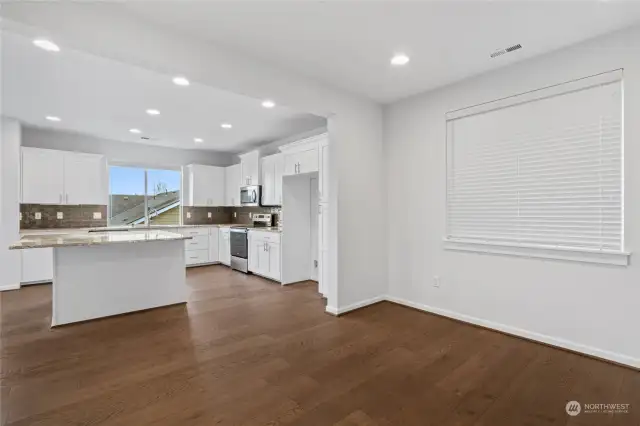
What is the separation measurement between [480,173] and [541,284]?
126 centimetres

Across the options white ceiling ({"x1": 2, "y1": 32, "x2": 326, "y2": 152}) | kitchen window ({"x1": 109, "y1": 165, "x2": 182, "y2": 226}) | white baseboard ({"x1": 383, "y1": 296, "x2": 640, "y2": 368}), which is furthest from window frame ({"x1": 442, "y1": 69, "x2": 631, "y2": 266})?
kitchen window ({"x1": 109, "y1": 165, "x2": 182, "y2": 226})

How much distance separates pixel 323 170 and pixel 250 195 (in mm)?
2508

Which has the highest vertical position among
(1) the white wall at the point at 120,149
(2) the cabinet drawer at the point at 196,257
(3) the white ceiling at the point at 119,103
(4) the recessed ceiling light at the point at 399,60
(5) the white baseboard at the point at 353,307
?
(4) the recessed ceiling light at the point at 399,60

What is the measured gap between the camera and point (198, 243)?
7070 mm

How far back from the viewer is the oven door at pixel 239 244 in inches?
251

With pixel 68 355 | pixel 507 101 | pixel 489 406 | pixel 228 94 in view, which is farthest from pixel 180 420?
pixel 507 101

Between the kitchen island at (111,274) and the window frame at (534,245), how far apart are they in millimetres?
3529

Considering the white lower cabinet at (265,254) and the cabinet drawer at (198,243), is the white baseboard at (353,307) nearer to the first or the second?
the white lower cabinet at (265,254)

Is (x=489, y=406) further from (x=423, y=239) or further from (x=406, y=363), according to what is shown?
(x=423, y=239)

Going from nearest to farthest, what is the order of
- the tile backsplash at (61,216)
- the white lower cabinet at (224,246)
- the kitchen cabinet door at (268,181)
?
the tile backsplash at (61,216) → the kitchen cabinet door at (268,181) → the white lower cabinet at (224,246)

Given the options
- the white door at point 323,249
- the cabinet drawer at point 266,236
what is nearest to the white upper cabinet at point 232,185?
the cabinet drawer at point 266,236

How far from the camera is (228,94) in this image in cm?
396

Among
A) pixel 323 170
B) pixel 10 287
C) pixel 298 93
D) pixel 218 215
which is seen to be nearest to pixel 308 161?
pixel 323 170

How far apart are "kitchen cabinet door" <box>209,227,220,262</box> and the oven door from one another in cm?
66
